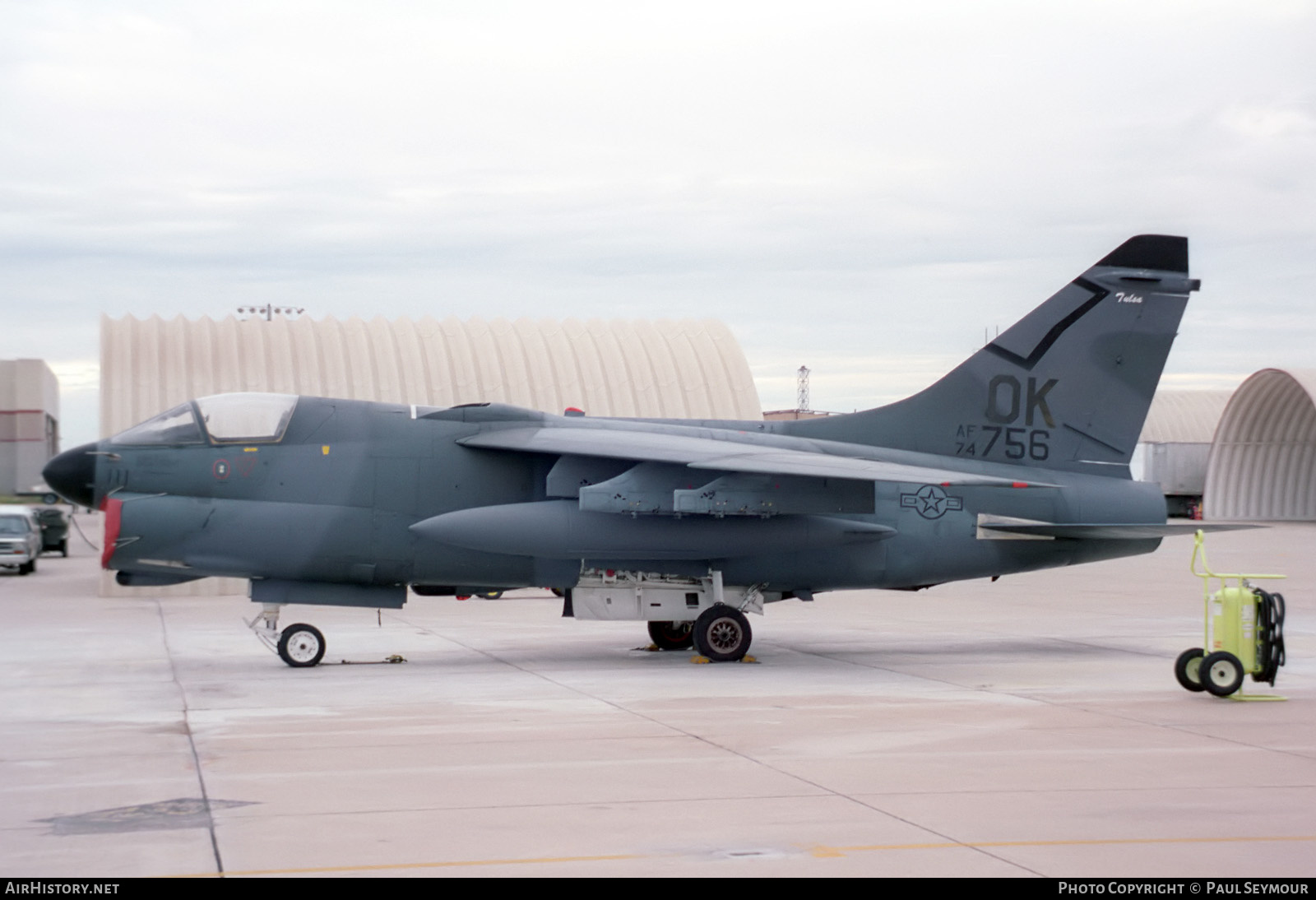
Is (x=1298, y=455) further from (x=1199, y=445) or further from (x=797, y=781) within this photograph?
(x=797, y=781)

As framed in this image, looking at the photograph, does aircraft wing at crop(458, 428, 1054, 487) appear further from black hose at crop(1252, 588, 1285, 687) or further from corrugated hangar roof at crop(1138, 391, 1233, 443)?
corrugated hangar roof at crop(1138, 391, 1233, 443)

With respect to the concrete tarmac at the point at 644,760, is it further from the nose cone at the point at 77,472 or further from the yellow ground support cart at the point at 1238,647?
the nose cone at the point at 77,472

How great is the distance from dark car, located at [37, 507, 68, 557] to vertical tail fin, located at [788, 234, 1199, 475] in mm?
31959

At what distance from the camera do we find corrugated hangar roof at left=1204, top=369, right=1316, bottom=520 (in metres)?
56.1

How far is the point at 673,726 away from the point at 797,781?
247 cm

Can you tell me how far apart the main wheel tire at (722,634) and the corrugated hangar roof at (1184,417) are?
2774 inches

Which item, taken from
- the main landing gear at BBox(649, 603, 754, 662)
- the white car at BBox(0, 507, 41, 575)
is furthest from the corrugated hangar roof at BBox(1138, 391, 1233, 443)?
the main landing gear at BBox(649, 603, 754, 662)

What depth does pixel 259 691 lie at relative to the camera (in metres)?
13.5

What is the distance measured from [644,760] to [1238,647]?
6413mm

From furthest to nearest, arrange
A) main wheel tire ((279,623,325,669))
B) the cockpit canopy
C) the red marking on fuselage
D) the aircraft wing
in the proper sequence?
main wheel tire ((279,623,325,669)), the cockpit canopy, the red marking on fuselage, the aircraft wing

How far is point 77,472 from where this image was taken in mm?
15133

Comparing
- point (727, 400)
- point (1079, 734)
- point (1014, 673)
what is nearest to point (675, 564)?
point (1014, 673)

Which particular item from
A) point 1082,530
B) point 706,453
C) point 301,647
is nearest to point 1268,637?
point 1082,530

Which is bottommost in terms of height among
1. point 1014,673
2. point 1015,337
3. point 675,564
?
point 1014,673
